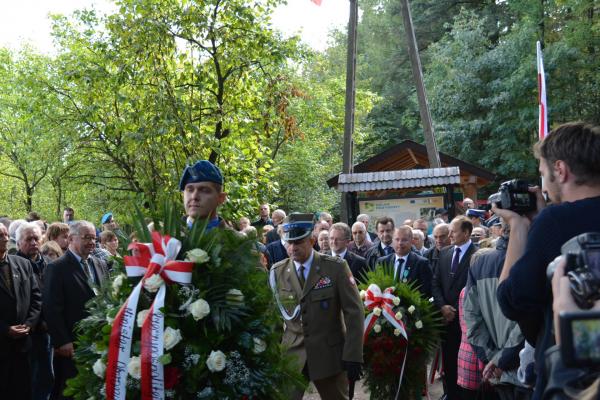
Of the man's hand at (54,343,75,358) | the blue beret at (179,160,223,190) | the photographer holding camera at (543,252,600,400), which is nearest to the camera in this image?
the photographer holding camera at (543,252,600,400)

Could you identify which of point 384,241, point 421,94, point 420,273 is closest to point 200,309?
point 420,273

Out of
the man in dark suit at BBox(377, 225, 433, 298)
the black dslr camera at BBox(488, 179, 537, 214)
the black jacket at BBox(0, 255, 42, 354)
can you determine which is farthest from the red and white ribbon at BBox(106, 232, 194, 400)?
the man in dark suit at BBox(377, 225, 433, 298)

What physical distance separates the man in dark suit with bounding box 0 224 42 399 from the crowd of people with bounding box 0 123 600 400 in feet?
0.03

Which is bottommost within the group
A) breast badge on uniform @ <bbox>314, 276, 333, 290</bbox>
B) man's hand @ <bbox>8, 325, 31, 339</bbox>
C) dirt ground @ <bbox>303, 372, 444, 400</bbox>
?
dirt ground @ <bbox>303, 372, 444, 400</bbox>

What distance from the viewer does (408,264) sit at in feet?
31.3

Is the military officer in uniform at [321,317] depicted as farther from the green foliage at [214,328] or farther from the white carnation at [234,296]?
the white carnation at [234,296]

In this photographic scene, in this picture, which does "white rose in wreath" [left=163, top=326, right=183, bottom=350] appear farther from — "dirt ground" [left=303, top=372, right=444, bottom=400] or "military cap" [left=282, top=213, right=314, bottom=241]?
"dirt ground" [left=303, top=372, right=444, bottom=400]

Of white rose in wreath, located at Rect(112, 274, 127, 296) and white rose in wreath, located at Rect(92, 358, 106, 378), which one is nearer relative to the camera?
white rose in wreath, located at Rect(92, 358, 106, 378)

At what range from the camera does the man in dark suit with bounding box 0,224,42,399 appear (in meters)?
7.57

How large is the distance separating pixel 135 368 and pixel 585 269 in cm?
286

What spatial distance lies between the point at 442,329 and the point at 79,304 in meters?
4.10

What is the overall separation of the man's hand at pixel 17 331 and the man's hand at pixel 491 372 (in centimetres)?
450

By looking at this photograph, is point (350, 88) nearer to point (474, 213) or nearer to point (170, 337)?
point (474, 213)

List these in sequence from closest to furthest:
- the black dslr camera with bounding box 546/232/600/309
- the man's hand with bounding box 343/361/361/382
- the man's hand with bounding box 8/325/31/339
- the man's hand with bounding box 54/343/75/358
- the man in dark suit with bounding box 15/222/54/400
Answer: the black dslr camera with bounding box 546/232/600/309 < the man's hand with bounding box 343/361/361/382 < the man's hand with bounding box 8/325/31/339 < the man's hand with bounding box 54/343/75/358 < the man in dark suit with bounding box 15/222/54/400
